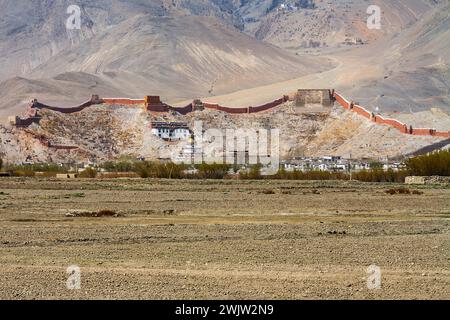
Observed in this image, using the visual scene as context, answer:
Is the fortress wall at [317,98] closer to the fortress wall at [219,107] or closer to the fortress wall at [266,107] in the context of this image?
the fortress wall at [219,107]

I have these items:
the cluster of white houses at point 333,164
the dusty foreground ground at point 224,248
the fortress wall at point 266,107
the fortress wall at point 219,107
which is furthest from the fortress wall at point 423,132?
the dusty foreground ground at point 224,248

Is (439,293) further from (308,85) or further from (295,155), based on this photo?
(308,85)

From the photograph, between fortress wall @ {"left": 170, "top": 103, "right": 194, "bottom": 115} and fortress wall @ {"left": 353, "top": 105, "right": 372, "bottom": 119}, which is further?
fortress wall @ {"left": 170, "top": 103, "right": 194, "bottom": 115}

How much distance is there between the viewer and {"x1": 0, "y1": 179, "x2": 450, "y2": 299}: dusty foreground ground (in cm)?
1630

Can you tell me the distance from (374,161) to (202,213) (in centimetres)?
6134

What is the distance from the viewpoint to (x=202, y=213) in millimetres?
34469

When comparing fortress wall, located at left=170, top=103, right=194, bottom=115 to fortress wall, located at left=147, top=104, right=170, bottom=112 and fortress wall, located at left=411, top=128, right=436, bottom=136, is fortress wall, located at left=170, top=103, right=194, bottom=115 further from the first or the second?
fortress wall, located at left=411, top=128, right=436, bottom=136

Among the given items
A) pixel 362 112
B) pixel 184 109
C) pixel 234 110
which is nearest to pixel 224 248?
pixel 362 112

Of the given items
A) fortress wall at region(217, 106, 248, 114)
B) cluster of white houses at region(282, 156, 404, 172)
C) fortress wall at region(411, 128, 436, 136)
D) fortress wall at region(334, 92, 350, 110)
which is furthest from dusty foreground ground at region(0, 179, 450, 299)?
fortress wall at region(217, 106, 248, 114)

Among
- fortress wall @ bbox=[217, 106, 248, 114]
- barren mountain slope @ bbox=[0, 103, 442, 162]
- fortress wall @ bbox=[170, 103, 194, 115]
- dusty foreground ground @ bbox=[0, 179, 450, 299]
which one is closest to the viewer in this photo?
dusty foreground ground @ bbox=[0, 179, 450, 299]

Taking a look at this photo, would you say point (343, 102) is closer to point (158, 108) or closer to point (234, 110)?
point (234, 110)

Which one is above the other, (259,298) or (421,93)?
(421,93)

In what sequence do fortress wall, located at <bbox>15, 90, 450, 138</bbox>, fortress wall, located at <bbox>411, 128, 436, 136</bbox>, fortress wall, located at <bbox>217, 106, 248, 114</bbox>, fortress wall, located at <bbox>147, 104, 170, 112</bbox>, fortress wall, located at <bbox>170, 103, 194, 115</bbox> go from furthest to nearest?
1. fortress wall, located at <bbox>217, 106, 248, 114</bbox>
2. fortress wall, located at <bbox>170, 103, 194, 115</bbox>
3. fortress wall, located at <bbox>147, 104, 170, 112</bbox>
4. fortress wall, located at <bbox>15, 90, 450, 138</bbox>
5. fortress wall, located at <bbox>411, 128, 436, 136</bbox>
